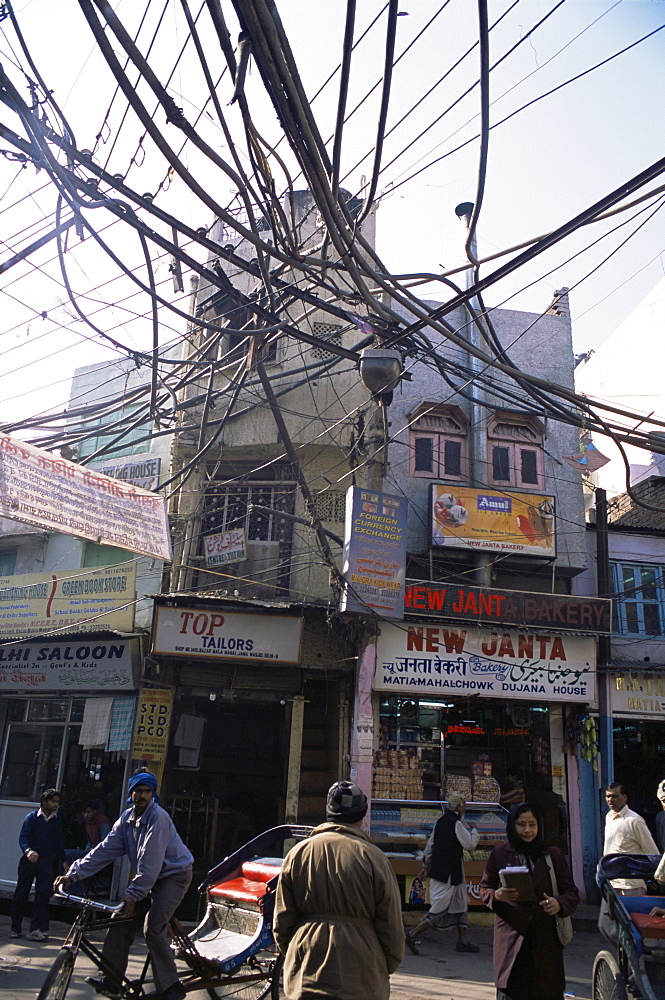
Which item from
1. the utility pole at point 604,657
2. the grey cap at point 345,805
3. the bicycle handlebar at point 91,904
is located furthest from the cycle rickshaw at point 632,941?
the utility pole at point 604,657

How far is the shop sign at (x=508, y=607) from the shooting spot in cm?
1263

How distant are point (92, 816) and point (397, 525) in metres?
6.16

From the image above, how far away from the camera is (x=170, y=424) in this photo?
14.6m

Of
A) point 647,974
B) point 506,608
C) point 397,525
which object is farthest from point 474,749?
point 647,974

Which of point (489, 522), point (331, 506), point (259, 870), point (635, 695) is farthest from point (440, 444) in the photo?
point (259, 870)

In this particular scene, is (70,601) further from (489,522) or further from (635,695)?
(635,695)

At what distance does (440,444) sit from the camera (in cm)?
1561

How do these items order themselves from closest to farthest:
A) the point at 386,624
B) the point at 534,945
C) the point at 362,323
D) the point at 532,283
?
the point at 534,945 < the point at 532,283 < the point at 362,323 < the point at 386,624

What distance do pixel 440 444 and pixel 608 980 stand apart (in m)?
11.1

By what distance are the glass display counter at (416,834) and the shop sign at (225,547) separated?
4470mm

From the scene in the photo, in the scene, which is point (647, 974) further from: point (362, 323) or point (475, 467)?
point (475, 467)

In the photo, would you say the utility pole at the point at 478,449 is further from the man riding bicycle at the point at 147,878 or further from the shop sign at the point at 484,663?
the man riding bicycle at the point at 147,878

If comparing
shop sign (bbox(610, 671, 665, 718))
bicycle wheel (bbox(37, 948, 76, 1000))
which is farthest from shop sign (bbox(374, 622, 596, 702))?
bicycle wheel (bbox(37, 948, 76, 1000))

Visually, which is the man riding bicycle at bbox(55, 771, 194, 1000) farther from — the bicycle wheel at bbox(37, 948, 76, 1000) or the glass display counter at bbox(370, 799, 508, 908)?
the glass display counter at bbox(370, 799, 508, 908)
